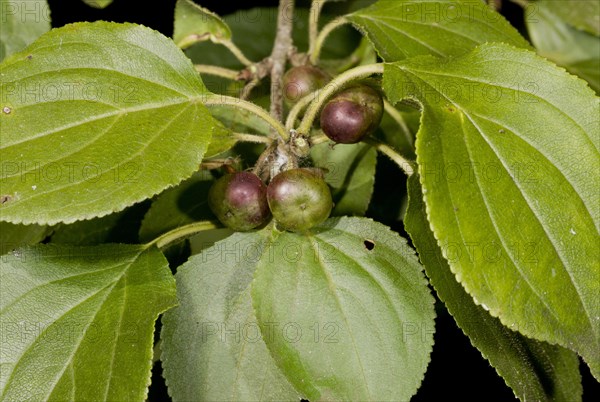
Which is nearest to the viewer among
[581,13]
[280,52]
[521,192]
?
[521,192]

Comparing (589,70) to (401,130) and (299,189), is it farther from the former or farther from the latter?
(299,189)

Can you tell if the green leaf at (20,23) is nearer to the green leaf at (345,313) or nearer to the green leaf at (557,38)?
the green leaf at (345,313)

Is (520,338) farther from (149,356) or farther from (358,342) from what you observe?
(149,356)

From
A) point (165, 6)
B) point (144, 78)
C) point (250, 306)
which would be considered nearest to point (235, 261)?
point (250, 306)

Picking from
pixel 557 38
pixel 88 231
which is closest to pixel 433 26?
pixel 557 38

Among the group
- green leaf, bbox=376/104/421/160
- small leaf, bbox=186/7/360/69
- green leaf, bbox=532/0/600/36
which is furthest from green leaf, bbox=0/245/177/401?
green leaf, bbox=532/0/600/36

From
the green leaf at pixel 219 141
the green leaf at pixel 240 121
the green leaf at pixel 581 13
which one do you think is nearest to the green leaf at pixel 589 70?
the green leaf at pixel 581 13
